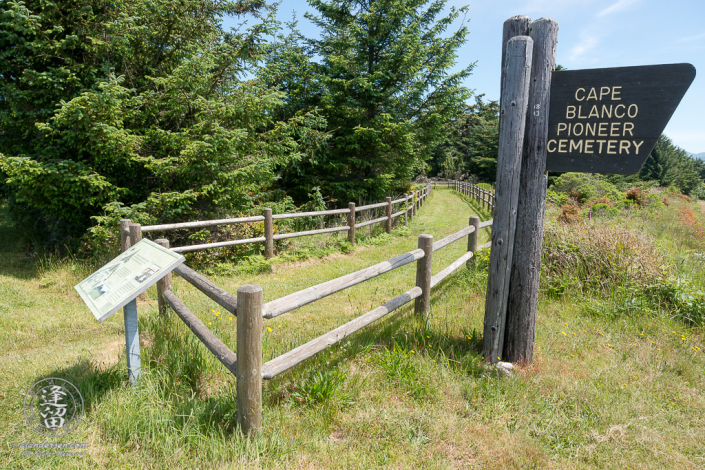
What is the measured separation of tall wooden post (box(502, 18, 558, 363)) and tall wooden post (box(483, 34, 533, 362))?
7 cm

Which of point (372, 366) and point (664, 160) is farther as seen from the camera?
point (664, 160)

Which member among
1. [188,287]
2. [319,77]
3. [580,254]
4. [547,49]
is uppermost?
[319,77]

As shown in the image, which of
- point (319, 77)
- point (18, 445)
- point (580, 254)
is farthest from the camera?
point (319, 77)

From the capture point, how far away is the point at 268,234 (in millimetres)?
7949

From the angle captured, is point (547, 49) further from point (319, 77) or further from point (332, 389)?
point (319, 77)

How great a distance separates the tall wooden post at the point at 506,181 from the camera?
3.06m

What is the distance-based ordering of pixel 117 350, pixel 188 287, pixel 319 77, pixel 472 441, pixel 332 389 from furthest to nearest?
pixel 319 77
pixel 188 287
pixel 117 350
pixel 332 389
pixel 472 441

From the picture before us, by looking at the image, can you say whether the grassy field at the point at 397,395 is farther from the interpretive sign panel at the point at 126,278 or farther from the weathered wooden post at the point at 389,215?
the weathered wooden post at the point at 389,215

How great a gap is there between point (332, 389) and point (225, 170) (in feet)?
19.2

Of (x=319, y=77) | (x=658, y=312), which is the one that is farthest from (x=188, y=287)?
(x=319, y=77)

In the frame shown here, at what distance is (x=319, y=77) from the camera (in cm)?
1293

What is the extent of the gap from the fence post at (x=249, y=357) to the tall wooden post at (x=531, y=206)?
2311mm

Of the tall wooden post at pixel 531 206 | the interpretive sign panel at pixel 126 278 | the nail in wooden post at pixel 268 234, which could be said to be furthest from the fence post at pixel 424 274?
the nail in wooden post at pixel 268 234

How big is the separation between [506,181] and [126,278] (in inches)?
121
